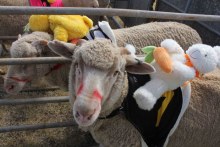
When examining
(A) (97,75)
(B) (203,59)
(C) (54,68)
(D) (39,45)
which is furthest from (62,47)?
(B) (203,59)

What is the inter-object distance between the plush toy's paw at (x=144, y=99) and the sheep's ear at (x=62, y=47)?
55 centimetres

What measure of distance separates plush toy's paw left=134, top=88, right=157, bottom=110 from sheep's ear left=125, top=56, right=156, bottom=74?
0.43ft

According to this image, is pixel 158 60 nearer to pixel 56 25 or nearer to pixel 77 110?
pixel 77 110

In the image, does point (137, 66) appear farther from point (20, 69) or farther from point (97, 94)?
point (20, 69)

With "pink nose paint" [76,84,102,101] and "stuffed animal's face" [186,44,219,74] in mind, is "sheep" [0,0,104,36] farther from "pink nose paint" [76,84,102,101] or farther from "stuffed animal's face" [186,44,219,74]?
"stuffed animal's face" [186,44,219,74]

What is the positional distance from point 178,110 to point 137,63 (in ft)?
1.76

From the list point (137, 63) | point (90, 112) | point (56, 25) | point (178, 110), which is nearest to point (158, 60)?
point (137, 63)

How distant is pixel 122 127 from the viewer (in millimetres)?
2156

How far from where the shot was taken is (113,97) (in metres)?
A: 1.91

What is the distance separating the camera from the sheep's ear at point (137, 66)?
187 cm

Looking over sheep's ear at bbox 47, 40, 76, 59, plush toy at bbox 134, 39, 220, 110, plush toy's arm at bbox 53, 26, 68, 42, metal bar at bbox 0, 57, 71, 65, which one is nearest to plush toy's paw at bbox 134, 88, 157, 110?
plush toy at bbox 134, 39, 220, 110

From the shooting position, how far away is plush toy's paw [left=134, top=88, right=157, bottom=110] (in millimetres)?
1877

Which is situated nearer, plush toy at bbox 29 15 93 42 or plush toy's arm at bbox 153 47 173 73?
plush toy's arm at bbox 153 47 173 73

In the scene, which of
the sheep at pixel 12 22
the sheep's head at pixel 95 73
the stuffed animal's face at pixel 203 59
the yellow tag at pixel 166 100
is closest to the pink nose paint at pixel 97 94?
the sheep's head at pixel 95 73
